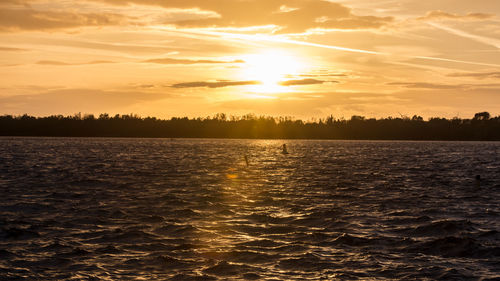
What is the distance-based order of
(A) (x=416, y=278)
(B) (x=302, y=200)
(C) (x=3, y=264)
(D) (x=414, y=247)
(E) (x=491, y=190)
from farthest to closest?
(E) (x=491, y=190) < (B) (x=302, y=200) < (D) (x=414, y=247) < (C) (x=3, y=264) < (A) (x=416, y=278)

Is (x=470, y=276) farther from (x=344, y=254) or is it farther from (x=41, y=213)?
(x=41, y=213)

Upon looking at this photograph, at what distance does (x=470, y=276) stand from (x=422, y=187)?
101 ft

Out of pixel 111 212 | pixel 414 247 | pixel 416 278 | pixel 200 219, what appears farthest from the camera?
pixel 111 212

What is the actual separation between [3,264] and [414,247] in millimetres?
14706

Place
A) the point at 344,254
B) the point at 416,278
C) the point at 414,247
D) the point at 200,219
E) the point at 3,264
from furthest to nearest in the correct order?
the point at 200,219
the point at 414,247
the point at 344,254
the point at 3,264
the point at 416,278

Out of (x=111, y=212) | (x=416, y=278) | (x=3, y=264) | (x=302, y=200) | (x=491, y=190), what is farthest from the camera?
(x=491, y=190)

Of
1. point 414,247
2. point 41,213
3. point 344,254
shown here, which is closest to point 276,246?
point 344,254

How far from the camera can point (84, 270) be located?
57.2ft

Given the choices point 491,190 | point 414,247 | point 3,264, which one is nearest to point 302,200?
point 414,247

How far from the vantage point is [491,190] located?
44.8 m

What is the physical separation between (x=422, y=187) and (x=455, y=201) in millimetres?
9880

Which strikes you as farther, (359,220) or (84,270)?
(359,220)

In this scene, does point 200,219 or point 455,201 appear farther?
point 455,201

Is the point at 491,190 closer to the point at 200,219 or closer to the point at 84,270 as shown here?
the point at 200,219
